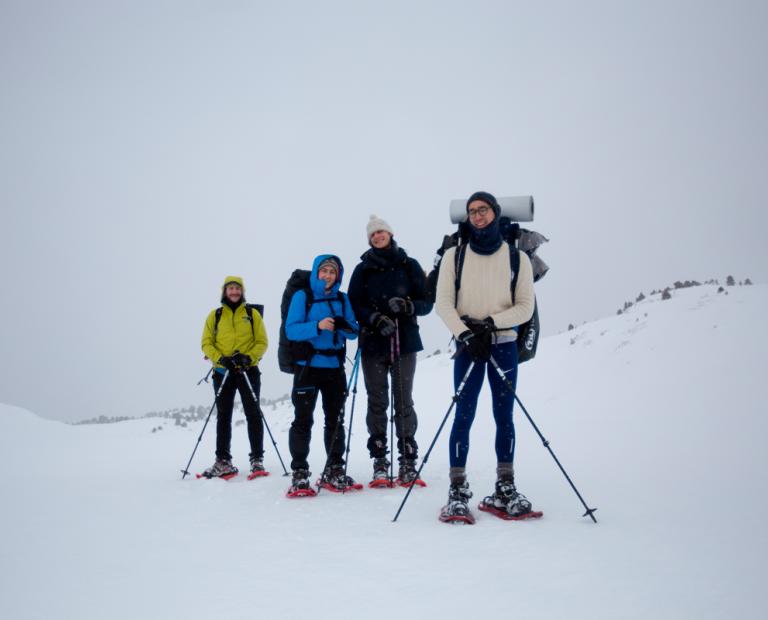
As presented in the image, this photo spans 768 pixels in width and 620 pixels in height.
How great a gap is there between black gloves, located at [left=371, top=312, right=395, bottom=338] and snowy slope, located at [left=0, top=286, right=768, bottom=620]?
181cm

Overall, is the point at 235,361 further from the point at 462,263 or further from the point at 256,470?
the point at 462,263

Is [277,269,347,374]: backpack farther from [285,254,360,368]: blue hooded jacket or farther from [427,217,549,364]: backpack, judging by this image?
[427,217,549,364]: backpack

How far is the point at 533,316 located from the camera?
479cm

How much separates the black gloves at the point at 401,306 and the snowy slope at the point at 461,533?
205 centimetres

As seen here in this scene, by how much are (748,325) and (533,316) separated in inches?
298

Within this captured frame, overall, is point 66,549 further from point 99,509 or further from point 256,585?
point 256,585

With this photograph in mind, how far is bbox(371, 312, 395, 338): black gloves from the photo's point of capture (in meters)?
5.33

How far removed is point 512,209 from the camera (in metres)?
4.98

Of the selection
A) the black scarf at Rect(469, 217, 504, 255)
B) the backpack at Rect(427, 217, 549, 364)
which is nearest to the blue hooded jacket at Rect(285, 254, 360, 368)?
the backpack at Rect(427, 217, 549, 364)

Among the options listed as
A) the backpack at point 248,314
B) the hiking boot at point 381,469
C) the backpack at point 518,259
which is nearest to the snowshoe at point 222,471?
the backpack at point 248,314

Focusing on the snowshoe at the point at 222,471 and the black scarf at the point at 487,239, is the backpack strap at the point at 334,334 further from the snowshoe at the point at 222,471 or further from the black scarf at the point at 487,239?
the snowshoe at the point at 222,471

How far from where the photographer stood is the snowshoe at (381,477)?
544cm

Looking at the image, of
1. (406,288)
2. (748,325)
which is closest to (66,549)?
(406,288)

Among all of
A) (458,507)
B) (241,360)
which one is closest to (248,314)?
A: (241,360)
